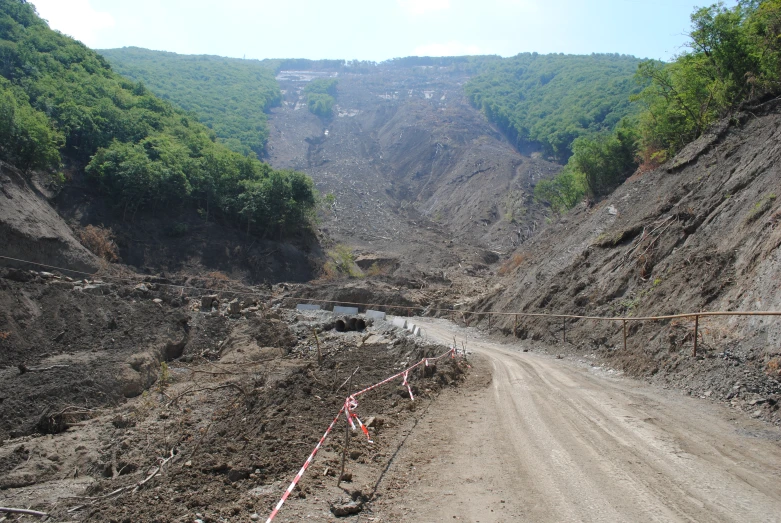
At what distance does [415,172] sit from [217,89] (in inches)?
2983

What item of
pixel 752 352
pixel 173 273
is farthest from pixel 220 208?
pixel 752 352

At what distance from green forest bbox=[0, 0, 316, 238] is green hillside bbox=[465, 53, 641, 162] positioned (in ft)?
A: 236

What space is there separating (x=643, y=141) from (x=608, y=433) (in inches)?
1239

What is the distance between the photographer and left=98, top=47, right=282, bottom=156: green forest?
11081 cm

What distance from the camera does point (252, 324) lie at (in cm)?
2609

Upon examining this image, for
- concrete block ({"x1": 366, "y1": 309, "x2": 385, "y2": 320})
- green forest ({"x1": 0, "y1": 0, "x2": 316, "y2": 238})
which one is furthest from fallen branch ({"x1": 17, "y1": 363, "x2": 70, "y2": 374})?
green forest ({"x1": 0, "y1": 0, "x2": 316, "y2": 238})

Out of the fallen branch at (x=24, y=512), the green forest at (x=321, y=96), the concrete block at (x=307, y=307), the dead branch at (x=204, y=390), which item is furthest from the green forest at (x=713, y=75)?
the green forest at (x=321, y=96)

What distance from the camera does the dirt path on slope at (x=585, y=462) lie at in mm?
5762

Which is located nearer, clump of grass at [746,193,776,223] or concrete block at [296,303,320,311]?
clump of grass at [746,193,776,223]

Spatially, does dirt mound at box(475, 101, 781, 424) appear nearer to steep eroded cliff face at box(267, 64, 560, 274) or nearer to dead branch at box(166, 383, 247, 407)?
dead branch at box(166, 383, 247, 407)

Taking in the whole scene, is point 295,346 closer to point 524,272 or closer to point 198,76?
point 524,272

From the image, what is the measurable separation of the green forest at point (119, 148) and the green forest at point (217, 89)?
38.9 meters

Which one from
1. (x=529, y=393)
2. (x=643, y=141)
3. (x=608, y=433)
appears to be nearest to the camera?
(x=608, y=433)

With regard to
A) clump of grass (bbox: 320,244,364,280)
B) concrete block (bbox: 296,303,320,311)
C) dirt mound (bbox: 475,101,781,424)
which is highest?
dirt mound (bbox: 475,101,781,424)
